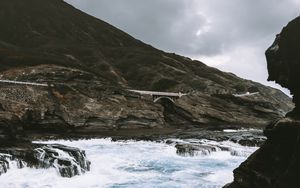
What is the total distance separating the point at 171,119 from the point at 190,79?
44.7 meters

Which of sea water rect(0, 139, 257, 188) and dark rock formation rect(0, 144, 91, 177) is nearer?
sea water rect(0, 139, 257, 188)

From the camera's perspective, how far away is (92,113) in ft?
230

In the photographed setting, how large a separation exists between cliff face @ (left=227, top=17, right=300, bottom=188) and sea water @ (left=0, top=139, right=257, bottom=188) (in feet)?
36.2

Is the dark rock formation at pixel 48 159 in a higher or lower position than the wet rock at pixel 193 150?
lower

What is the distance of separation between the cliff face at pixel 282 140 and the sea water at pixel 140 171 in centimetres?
1104

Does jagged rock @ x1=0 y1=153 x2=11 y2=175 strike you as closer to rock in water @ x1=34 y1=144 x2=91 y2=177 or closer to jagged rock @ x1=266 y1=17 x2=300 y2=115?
rock in water @ x1=34 y1=144 x2=91 y2=177

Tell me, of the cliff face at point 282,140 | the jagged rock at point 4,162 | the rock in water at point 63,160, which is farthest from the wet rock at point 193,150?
the cliff face at point 282,140

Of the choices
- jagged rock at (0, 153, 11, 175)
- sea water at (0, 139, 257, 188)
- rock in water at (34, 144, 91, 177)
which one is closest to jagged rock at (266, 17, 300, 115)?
sea water at (0, 139, 257, 188)

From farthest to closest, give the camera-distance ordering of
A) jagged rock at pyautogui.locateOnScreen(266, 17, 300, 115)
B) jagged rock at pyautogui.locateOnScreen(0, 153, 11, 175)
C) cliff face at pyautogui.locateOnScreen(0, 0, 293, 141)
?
1. cliff face at pyautogui.locateOnScreen(0, 0, 293, 141)
2. jagged rock at pyautogui.locateOnScreen(0, 153, 11, 175)
3. jagged rock at pyautogui.locateOnScreen(266, 17, 300, 115)

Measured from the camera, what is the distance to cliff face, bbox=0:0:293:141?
2660 inches

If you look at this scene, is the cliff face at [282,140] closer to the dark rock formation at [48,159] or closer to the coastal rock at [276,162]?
the coastal rock at [276,162]

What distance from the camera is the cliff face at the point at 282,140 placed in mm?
13805

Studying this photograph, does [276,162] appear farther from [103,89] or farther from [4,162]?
[103,89]

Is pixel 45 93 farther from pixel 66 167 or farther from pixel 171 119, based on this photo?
pixel 66 167
